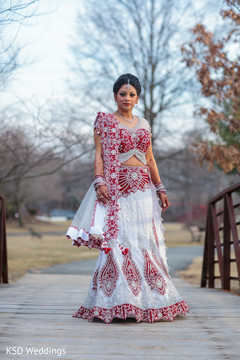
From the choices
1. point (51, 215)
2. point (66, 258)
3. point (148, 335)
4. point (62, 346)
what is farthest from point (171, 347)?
point (51, 215)

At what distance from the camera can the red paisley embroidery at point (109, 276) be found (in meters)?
3.28

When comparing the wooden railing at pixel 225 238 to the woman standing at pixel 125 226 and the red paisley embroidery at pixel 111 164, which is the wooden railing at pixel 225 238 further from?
the red paisley embroidery at pixel 111 164

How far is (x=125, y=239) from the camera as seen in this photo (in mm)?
3441

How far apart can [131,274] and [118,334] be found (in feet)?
1.96

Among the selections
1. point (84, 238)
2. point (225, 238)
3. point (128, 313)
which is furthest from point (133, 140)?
point (225, 238)

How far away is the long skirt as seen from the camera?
10.5 feet

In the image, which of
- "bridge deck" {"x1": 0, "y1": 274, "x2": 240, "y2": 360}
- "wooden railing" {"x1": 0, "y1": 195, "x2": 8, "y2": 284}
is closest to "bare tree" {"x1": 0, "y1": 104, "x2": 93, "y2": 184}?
"wooden railing" {"x1": 0, "y1": 195, "x2": 8, "y2": 284}

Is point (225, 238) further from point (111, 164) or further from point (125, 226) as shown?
point (111, 164)

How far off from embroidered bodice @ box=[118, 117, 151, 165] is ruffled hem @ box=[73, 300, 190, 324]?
106 cm

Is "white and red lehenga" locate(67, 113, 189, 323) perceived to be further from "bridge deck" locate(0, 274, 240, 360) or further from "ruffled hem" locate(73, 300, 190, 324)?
"bridge deck" locate(0, 274, 240, 360)

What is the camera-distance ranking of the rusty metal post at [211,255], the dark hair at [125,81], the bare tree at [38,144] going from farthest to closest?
the bare tree at [38,144] → the rusty metal post at [211,255] → the dark hair at [125,81]

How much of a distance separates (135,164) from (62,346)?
154 centimetres

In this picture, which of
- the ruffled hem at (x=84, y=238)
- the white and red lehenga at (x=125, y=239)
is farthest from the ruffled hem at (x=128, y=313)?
the ruffled hem at (x=84, y=238)

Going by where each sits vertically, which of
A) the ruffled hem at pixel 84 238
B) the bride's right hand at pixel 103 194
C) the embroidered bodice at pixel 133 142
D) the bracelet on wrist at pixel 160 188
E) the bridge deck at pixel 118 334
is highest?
the embroidered bodice at pixel 133 142
